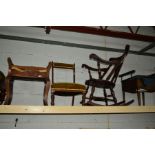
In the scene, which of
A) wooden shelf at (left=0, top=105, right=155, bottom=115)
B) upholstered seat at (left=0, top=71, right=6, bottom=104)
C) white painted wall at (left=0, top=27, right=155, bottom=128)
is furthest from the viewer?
white painted wall at (left=0, top=27, right=155, bottom=128)

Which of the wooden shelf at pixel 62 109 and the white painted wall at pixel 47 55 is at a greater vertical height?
the white painted wall at pixel 47 55

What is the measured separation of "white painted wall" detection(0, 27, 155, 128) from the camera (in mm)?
4273

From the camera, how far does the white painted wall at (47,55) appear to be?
14.0 feet

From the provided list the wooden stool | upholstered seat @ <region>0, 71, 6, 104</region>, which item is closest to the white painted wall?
upholstered seat @ <region>0, 71, 6, 104</region>

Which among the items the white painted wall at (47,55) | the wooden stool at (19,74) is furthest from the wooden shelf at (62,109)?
the white painted wall at (47,55)

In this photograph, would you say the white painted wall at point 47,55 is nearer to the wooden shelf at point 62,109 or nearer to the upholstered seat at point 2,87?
the upholstered seat at point 2,87

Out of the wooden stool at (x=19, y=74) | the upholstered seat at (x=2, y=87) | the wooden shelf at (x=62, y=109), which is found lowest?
the wooden shelf at (x=62, y=109)

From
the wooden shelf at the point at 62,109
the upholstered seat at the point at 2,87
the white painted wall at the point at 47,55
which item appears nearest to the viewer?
the wooden shelf at the point at 62,109

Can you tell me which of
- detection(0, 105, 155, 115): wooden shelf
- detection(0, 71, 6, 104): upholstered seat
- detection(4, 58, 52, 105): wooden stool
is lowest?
detection(0, 105, 155, 115): wooden shelf

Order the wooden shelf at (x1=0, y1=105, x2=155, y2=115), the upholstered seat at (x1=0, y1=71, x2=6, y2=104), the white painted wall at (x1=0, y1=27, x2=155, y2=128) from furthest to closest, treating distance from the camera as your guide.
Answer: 1. the white painted wall at (x1=0, y1=27, x2=155, y2=128)
2. the upholstered seat at (x1=0, y1=71, x2=6, y2=104)
3. the wooden shelf at (x1=0, y1=105, x2=155, y2=115)

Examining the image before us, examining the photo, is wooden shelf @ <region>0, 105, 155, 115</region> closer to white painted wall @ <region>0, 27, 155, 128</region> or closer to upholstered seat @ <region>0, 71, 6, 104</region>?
upholstered seat @ <region>0, 71, 6, 104</region>

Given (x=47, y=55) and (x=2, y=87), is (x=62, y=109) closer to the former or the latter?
(x=2, y=87)

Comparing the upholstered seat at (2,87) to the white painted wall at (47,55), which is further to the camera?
the white painted wall at (47,55)
